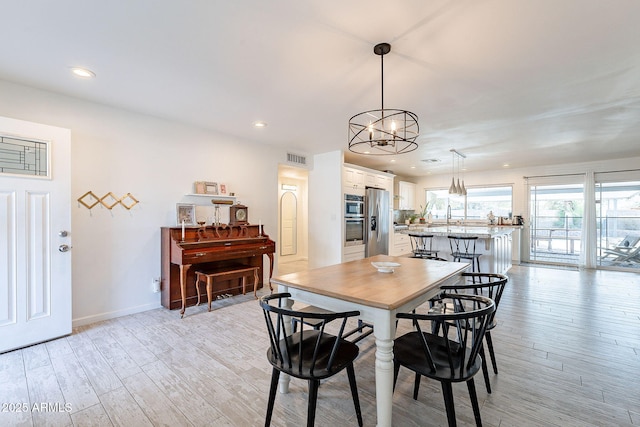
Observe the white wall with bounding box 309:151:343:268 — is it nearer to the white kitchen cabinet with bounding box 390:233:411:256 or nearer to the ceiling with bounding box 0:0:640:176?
the ceiling with bounding box 0:0:640:176

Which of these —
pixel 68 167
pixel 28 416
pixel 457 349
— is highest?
pixel 68 167

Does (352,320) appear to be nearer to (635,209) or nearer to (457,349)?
(457,349)

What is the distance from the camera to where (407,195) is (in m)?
8.54

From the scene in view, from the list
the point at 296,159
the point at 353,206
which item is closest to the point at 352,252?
the point at 353,206

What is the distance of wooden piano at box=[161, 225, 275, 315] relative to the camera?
342cm

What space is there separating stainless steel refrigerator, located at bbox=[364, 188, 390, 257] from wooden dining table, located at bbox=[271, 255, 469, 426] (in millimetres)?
3627

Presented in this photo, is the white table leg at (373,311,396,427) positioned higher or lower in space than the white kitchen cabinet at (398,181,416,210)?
lower

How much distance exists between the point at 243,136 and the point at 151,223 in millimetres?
1849

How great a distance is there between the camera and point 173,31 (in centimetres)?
194

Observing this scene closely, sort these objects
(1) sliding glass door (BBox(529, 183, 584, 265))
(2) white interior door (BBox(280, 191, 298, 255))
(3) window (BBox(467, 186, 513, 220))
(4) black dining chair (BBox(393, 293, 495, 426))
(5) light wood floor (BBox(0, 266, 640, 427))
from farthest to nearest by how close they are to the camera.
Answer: (3) window (BBox(467, 186, 513, 220)) → (2) white interior door (BBox(280, 191, 298, 255)) → (1) sliding glass door (BBox(529, 183, 584, 265)) → (5) light wood floor (BBox(0, 266, 640, 427)) → (4) black dining chair (BBox(393, 293, 495, 426))

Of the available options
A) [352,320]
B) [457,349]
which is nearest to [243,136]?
[352,320]

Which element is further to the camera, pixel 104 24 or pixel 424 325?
pixel 424 325

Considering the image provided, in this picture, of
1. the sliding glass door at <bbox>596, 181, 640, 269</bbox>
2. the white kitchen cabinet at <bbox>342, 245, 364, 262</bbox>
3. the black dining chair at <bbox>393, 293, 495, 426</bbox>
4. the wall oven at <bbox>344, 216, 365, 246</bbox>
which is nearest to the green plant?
the wall oven at <bbox>344, 216, 365, 246</bbox>

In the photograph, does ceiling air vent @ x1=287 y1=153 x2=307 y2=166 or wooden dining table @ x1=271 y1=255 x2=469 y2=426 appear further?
ceiling air vent @ x1=287 y1=153 x2=307 y2=166
